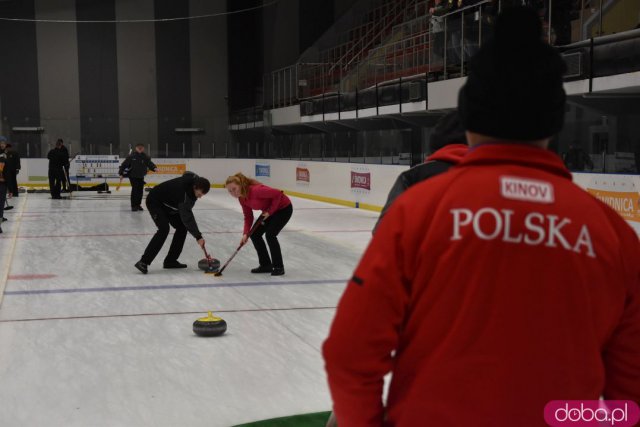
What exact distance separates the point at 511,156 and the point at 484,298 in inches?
9.8

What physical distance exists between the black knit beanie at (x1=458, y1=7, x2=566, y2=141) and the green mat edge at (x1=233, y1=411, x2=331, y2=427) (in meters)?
2.69

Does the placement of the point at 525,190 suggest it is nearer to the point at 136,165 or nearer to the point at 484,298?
the point at 484,298

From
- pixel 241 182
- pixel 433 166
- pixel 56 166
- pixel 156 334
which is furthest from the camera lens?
pixel 56 166

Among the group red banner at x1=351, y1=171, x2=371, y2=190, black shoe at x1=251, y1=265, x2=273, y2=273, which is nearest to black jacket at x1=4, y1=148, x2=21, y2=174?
red banner at x1=351, y1=171, x2=371, y2=190

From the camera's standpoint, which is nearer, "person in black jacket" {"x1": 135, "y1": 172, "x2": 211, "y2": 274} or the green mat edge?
the green mat edge

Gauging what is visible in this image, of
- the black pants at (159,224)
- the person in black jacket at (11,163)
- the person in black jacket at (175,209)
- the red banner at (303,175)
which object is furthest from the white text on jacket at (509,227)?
the red banner at (303,175)

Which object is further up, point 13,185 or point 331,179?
point 331,179

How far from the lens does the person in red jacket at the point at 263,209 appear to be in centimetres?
803

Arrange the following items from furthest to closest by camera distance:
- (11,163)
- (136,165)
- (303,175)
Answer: (303,175) < (11,163) < (136,165)

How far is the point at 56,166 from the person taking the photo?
2067cm

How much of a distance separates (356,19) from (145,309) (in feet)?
63.5

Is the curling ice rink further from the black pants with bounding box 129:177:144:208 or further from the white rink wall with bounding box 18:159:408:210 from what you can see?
the black pants with bounding box 129:177:144:208

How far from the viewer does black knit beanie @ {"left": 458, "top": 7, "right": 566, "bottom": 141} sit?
52.7 inches

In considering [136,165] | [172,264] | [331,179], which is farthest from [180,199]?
[331,179]
